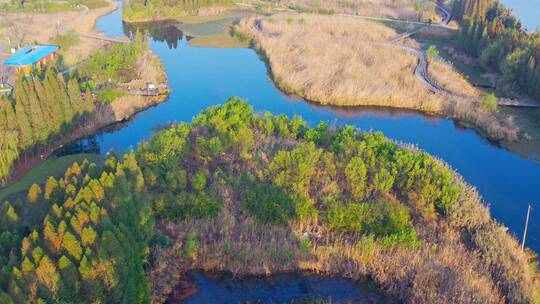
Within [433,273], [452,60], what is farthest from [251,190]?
[452,60]

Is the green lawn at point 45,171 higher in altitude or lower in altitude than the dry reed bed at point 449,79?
lower

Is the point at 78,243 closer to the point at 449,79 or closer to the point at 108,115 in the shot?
the point at 108,115

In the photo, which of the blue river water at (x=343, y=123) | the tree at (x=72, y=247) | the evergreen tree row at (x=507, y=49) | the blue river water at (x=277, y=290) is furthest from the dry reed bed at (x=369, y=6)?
the tree at (x=72, y=247)

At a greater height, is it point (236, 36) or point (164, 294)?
point (236, 36)

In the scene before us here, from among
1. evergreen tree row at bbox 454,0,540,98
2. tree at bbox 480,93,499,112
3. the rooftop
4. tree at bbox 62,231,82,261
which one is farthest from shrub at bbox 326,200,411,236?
the rooftop

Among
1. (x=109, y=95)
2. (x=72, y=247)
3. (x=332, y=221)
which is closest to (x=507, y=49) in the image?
(x=332, y=221)

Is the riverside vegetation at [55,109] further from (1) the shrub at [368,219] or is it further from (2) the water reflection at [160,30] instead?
(2) the water reflection at [160,30]

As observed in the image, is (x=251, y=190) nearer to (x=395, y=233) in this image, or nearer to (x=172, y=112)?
(x=395, y=233)

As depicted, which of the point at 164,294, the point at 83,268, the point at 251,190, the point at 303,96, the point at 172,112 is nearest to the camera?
the point at 83,268
